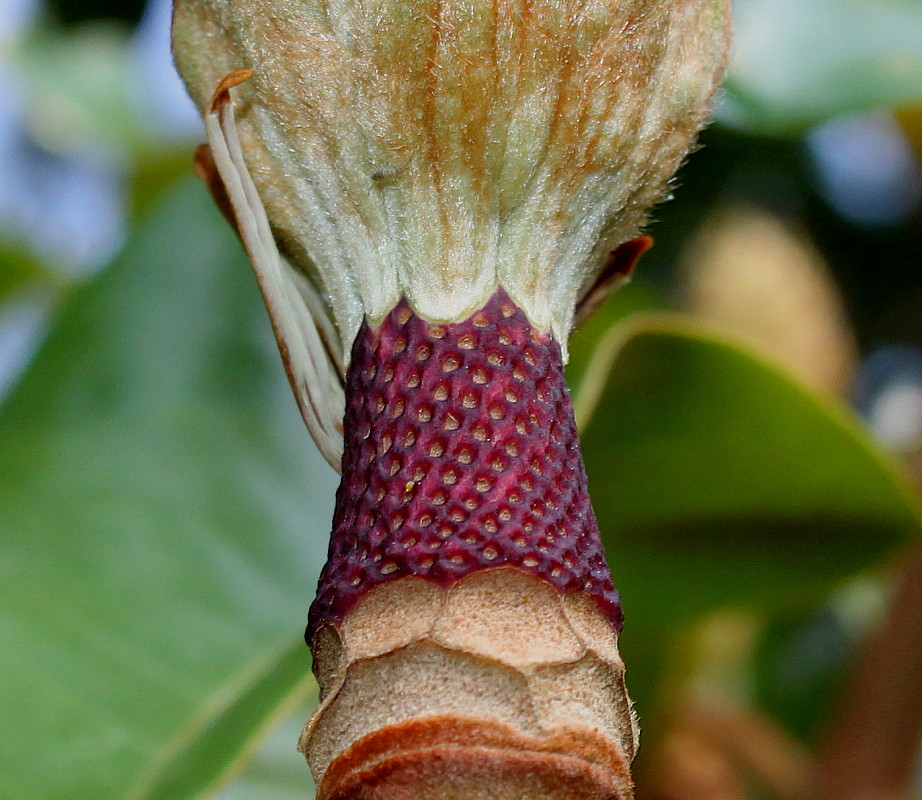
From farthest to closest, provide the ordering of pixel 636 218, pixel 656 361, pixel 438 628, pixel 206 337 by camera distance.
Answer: pixel 206 337
pixel 656 361
pixel 636 218
pixel 438 628

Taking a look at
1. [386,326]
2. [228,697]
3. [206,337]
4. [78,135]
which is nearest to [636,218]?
[386,326]

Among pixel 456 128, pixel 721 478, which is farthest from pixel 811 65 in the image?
pixel 456 128

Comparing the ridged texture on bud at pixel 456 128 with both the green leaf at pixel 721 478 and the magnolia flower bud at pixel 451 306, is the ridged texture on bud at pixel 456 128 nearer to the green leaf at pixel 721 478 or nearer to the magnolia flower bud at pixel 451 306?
the magnolia flower bud at pixel 451 306

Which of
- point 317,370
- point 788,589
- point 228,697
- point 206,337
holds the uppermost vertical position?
point 317,370

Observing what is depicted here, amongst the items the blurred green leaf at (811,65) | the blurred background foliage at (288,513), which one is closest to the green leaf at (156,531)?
the blurred background foliage at (288,513)

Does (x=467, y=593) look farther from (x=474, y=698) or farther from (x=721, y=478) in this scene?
(x=721, y=478)

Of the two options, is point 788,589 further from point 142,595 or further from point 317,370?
point 317,370

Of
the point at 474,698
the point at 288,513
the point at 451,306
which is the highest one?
the point at 451,306
